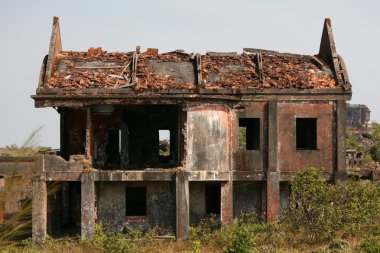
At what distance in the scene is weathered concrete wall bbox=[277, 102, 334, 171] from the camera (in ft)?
63.4

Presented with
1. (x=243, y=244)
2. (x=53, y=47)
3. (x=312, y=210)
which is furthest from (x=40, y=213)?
(x=312, y=210)

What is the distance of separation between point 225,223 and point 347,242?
14.4ft

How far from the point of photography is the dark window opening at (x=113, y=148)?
20.4 metres

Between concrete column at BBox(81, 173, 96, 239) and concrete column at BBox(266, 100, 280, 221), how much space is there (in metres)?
5.96

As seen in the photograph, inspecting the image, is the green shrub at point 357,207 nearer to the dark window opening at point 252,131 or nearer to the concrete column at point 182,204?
the dark window opening at point 252,131

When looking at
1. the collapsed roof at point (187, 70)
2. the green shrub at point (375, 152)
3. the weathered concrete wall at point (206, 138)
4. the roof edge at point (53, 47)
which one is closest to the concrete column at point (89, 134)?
the collapsed roof at point (187, 70)

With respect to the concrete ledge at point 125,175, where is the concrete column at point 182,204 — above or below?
below

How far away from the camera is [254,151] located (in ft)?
62.9

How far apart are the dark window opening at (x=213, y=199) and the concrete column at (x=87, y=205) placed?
4.52 meters

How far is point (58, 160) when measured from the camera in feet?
56.9

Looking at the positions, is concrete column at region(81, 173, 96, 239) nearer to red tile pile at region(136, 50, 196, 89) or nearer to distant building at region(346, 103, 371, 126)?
red tile pile at region(136, 50, 196, 89)

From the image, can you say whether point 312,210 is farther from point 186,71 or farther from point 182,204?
point 186,71

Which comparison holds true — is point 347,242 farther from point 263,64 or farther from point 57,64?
point 57,64

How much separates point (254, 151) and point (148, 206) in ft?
13.5
